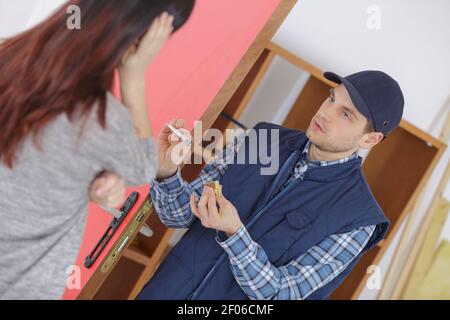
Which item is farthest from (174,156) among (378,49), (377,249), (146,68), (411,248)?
(411,248)

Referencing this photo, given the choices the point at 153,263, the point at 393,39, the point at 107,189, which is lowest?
the point at 153,263

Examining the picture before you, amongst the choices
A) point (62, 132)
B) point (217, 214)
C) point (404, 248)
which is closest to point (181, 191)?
point (217, 214)

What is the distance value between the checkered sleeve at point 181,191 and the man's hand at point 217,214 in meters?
0.11

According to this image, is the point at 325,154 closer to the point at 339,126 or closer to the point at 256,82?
the point at 339,126

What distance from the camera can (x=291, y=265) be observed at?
1.18 m

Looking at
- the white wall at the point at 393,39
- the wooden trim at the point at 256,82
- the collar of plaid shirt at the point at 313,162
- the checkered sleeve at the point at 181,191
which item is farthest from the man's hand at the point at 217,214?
the wooden trim at the point at 256,82

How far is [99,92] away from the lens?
3.05 feet

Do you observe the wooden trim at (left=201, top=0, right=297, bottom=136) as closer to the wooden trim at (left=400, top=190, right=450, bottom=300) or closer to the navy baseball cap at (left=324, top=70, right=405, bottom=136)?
the navy baseball cap at (left=324, top=70, right=405, bottom=136)

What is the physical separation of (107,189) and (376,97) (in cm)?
63

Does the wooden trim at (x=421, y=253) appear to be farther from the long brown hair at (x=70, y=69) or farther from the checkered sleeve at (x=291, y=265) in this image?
the long brown hair at (x=70, y=69)

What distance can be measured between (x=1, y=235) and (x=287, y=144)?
691mm

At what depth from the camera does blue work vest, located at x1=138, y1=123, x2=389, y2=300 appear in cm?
120

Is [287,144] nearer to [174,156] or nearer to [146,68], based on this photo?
[174,156]

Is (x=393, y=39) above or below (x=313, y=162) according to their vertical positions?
above
